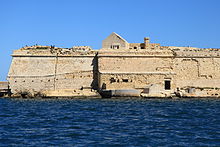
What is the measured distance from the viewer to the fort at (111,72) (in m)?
31.4

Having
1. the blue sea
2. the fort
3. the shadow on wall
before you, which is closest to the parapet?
the fort

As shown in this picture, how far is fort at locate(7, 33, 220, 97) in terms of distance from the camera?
31.4 meters

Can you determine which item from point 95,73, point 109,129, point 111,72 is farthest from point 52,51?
point 109,129

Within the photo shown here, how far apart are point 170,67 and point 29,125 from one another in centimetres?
1974

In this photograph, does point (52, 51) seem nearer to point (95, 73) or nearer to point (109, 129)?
point (95, 73)

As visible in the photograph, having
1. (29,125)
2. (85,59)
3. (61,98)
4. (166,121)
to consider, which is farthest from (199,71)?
(29,125)

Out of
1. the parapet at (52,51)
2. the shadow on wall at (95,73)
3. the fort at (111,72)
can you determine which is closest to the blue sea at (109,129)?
the fort at (111,72)

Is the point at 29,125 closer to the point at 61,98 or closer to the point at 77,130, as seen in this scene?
the point at 77,130

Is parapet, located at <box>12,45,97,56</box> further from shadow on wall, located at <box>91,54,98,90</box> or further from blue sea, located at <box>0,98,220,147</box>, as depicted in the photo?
blue sea, located at <box>0,98,220,147</box>

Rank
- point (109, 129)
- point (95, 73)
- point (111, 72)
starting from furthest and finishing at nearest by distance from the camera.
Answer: point (95, 73) → point (111, 72) → point (109, 129)

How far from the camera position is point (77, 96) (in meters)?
31.4

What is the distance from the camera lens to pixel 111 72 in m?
31.5

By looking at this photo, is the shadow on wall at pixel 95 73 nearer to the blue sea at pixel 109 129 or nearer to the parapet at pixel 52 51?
the parapet at pixel 52 51

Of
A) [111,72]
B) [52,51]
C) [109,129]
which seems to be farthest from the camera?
[52,51]
